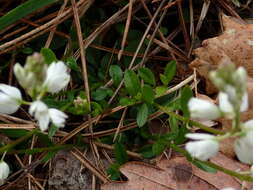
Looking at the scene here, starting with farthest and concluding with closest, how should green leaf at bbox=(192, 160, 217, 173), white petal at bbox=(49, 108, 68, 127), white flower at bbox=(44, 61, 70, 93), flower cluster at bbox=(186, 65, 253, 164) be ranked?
green leaf at bbox=(192, 160, 217, 173), white flower at bbox=(44, 61, 70, 93), white petal at bbox=(49, 108, 68, 127), flower cluster at bbox=(186, 65, 253, 164)

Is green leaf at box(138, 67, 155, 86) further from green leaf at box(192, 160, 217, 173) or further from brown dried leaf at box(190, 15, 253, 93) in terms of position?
green leaf at box(192, 160, 217, 173)

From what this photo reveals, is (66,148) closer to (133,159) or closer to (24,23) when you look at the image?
(133,159)

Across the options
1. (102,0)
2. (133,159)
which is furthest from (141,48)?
(133,159)

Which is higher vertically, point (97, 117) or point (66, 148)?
point (97, 117)

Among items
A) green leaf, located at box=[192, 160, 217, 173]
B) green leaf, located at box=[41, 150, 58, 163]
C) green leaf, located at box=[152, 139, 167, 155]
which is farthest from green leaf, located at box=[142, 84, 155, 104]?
green leaf, located at box=[41, 150, 58, 163]

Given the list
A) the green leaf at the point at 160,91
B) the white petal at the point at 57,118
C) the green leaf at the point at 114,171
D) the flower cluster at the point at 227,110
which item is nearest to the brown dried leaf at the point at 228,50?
the green leaf at the point at 160,91

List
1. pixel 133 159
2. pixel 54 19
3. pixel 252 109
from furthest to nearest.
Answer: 1. pixel 54 19
2. pixel 133 159
3. pixel 252 109
